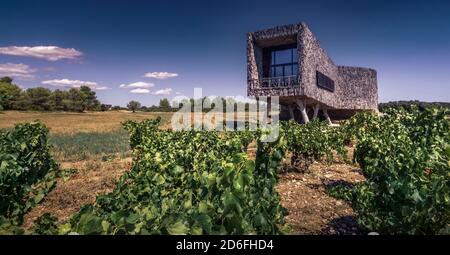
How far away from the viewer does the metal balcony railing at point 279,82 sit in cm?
1972

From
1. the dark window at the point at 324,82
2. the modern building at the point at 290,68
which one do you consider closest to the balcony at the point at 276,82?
the modern building at the point at 290,68

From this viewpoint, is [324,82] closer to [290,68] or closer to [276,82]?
[290,68]

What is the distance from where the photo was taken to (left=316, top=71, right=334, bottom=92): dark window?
857 inches

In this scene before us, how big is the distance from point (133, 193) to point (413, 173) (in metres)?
3.51

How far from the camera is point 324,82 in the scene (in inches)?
924

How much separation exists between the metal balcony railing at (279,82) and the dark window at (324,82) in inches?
109

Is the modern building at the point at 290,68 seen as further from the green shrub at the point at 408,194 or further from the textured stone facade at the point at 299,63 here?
the green shrub at the point at 408,194

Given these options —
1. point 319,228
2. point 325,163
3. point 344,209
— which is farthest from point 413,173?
point 325,163

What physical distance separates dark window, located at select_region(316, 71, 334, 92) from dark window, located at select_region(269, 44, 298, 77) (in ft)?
6.14

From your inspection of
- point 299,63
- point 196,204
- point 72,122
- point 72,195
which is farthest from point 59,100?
point 196,204

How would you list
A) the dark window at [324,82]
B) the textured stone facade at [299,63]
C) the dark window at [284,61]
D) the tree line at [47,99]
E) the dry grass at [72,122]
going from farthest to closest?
the tree line at [47,99]
the dry grass at [72,122]
the dark window at [324,82]
the dark window at [284,61]
the textured stone facade at [299,63]

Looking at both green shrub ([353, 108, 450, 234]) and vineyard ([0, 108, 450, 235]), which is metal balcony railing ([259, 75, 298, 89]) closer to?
vineyard ([0, 108, 450, 235])

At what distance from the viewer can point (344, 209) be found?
6.18 meters

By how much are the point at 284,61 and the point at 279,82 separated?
208 cm
